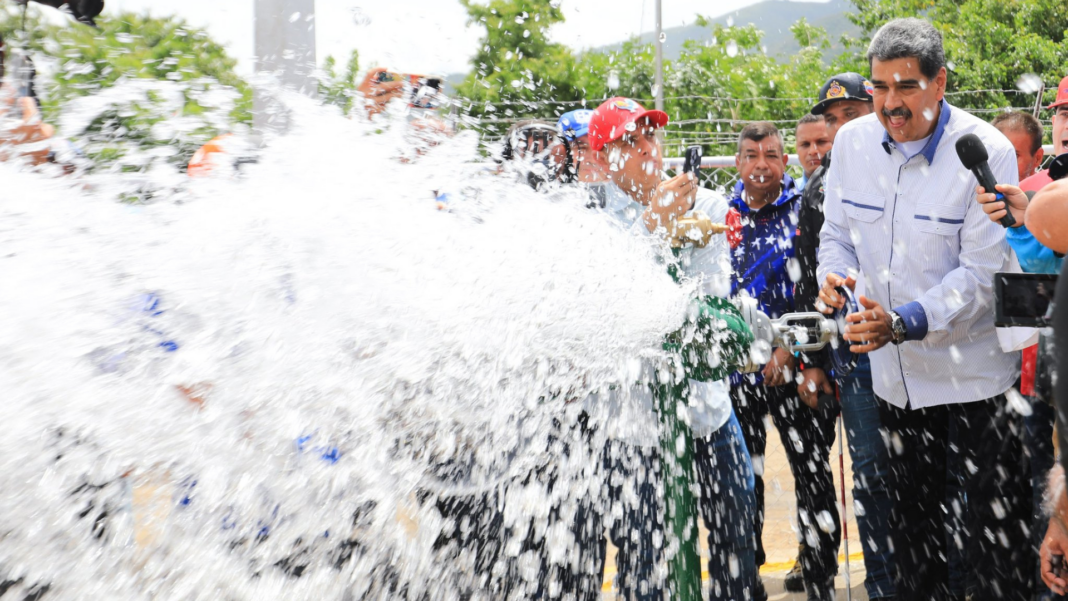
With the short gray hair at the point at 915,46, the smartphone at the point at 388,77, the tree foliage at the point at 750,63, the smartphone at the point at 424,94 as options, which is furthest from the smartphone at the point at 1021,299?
the tree foliage at the point at 750,63

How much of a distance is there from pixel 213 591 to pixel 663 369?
114 cm

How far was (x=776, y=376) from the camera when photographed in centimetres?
405

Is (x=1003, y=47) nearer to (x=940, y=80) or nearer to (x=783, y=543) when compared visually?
(x=783, y=543)

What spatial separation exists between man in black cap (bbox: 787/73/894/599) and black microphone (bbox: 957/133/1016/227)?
749 mm

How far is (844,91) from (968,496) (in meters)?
2.09

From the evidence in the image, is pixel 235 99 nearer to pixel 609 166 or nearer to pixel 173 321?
pixel 609 166

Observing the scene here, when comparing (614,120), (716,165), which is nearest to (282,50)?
(614,120)

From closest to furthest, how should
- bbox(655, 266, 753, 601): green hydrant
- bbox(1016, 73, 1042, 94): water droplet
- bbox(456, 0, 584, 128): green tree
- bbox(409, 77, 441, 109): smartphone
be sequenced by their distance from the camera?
1. bbox(655, 266, 753, 601): green hydrant
2. bbox(409, 77, 441, 109): smartphone
3. bbox(456, 0, 584, 128): green tree
4. bbox(1016, 73, 1042, 94): water droplet

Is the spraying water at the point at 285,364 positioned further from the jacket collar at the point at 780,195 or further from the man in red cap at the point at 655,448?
the jacket collar at the point at 780,195

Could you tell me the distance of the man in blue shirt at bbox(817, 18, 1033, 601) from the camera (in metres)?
3.02

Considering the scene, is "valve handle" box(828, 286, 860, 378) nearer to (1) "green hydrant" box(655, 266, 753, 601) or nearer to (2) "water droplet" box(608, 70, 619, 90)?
(1) "green hydrant" box(655, 266, 753, 601)

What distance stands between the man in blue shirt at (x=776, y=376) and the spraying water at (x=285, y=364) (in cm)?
158

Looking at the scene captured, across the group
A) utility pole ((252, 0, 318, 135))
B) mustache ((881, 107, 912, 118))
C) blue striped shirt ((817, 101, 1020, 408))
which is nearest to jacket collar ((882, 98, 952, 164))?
blue striped shirt ((817, 101, 1020, 408))

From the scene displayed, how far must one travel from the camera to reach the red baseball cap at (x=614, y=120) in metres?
3.06
